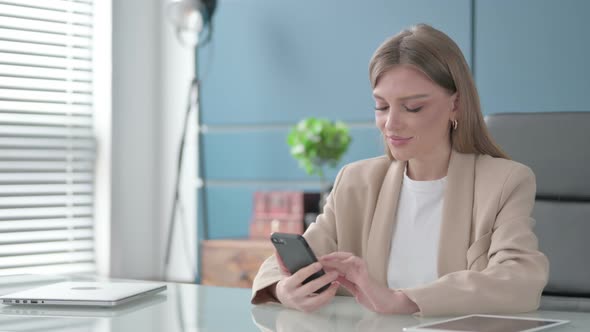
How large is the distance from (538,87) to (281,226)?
1.33m

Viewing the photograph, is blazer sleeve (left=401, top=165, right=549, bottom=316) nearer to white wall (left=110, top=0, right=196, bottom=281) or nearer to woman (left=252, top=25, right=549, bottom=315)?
woman (left=252, top=25, right=549, bottom=315)

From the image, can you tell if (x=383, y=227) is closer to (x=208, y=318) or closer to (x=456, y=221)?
(x=456, y=221)

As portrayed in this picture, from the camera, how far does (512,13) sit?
389 centimetres

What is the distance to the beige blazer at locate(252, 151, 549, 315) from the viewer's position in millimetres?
1597

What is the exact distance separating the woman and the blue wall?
198 cm

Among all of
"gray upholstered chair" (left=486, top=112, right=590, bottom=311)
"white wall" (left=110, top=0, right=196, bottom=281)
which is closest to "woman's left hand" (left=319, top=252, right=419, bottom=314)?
"gray upholstered chair" (left=486, top=112, right=590, bottom=311)

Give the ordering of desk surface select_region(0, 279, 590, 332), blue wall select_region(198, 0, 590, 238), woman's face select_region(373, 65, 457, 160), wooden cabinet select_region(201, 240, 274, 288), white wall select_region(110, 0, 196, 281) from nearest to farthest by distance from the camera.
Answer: desk surface select_region(0, 279, 590, 332) → woman's face select_region(373, 65, 457, 160) → blue wall select_region(198, 0, 590, 238) → wooden cabinet select_region(201, 240, 274, 288) → white wall select_region(110, 0, 196, 281)

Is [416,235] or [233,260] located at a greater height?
[416,235]

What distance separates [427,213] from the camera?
199 centimetres

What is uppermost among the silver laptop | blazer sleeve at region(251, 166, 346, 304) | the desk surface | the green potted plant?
the green potted plant

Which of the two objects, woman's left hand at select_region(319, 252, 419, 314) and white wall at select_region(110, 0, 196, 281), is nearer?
woman's left hand at select_region(319, 252, 419, 314)

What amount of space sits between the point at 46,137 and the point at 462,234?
10.2 feet

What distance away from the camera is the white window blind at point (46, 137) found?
4289 millimetres

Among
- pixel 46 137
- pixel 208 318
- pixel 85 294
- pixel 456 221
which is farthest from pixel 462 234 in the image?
pixel 46 137
